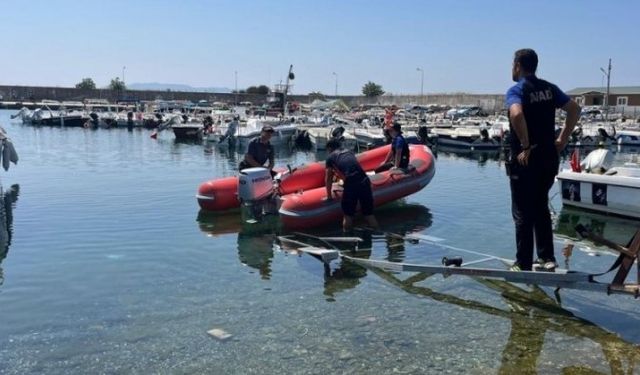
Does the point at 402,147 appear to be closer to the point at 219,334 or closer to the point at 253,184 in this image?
the point at 253,184

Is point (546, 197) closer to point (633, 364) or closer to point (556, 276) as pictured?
point (556, 276)

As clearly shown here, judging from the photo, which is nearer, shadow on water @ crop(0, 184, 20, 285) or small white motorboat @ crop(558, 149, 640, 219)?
shadow on water @ crop(0, 184, 20, 285)

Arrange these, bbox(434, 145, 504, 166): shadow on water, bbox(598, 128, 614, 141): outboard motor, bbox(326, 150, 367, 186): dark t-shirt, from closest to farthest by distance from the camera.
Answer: bbox(326, 150, 367, 186): dark t-shirt
bbox(434, 145, 504, 166): shadow on water
bbox(598, 128, 614, 141): outboard motor

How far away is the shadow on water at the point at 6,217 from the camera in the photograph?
29.0 ft

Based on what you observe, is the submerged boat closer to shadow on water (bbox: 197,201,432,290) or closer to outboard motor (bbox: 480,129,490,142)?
shadow on water (bbox: 197,201,432,290)

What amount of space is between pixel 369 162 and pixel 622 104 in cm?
6602

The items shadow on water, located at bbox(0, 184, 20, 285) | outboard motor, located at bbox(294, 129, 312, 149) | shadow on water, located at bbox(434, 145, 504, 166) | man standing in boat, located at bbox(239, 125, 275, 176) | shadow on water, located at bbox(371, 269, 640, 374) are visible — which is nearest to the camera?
shadow on water, located at bbox(371, 269, 640, 374)

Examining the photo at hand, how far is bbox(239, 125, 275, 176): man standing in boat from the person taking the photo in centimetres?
1105

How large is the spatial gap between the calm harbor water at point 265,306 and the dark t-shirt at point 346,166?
1.00 m

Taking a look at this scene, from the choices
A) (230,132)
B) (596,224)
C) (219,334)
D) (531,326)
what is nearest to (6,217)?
(219,334)

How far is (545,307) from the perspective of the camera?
6023 mm

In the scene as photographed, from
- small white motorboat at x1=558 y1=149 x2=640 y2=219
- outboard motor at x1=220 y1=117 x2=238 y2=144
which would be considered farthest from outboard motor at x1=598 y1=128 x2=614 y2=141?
small white motorboat at x1=558 y1=149 x2=640 y2=219

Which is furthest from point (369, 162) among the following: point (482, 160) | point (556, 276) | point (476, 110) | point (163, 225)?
point (476, 110)

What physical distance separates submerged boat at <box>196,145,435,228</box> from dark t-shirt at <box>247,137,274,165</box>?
1.39 ft
